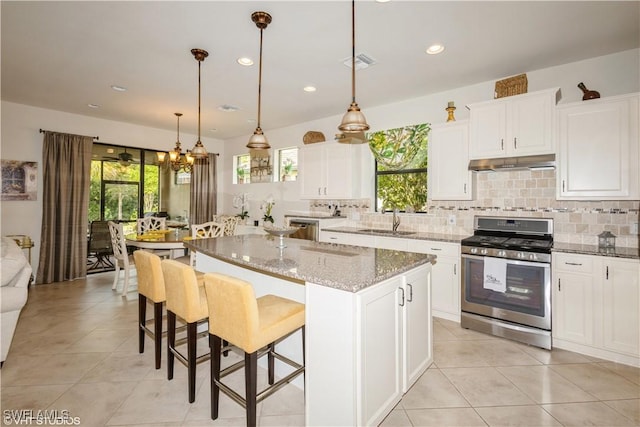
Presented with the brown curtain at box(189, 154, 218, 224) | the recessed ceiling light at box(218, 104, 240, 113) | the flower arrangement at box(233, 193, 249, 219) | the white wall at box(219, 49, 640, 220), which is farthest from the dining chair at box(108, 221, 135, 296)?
the white wall at box(219, 49, 640, 220)

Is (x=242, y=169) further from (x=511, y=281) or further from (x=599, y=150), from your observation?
(x=599, y=150)

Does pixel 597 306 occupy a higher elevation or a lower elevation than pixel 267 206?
lower

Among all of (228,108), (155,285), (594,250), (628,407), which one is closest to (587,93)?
(594,250)

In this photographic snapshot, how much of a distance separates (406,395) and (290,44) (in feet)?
10.3

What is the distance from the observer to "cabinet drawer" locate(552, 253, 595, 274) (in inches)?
105

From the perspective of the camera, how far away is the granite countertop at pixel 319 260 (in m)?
1.70

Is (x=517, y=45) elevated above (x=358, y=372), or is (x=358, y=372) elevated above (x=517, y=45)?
(x=517, y=45)

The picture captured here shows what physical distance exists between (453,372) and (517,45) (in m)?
3.00

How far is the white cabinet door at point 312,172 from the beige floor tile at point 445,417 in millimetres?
3565

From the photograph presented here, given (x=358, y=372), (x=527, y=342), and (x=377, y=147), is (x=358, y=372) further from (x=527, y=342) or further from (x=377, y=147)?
(x=377, y=147)

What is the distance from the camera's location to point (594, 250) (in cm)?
274

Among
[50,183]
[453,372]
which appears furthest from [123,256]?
[453,372]

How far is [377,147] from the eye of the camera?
15.3 ft

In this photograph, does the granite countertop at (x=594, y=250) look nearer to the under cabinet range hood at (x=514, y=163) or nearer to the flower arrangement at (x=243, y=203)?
the under cabinet range hood at (x=514, y=163)
